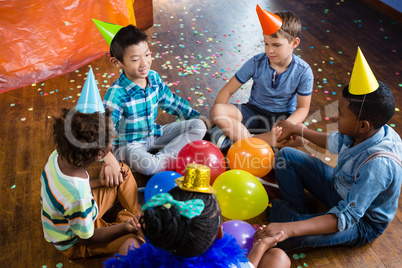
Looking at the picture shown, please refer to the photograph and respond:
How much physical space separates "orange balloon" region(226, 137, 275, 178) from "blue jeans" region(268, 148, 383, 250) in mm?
51

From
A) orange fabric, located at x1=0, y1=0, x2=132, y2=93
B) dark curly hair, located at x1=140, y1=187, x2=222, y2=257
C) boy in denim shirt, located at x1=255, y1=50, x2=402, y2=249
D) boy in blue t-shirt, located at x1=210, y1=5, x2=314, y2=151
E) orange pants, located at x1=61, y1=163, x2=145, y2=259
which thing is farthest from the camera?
orange fabric, located at x1=0, y1=0, x2=132, y2=93

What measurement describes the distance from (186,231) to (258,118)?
4.10 ft

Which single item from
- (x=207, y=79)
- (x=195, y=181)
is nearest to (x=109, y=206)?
(x=195, y=181)

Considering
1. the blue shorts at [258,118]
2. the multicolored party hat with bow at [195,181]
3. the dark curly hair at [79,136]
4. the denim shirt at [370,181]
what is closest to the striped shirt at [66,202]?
the dark curly hair at [79,136]

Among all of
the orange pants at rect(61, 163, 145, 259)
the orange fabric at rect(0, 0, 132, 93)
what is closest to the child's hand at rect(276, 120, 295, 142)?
the orange pants at rect(61, 163, 145, 259)

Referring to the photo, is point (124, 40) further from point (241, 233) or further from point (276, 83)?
point (241, 233)

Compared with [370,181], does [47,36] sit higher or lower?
lower

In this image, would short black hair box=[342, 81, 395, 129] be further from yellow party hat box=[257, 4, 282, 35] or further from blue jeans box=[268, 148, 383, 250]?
yellow party hat box=[257, 4, 282, 35]

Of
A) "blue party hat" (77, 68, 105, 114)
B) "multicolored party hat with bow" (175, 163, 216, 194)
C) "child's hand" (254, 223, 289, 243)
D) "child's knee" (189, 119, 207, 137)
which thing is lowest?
"child's knee" (189, 119, 207, 137)

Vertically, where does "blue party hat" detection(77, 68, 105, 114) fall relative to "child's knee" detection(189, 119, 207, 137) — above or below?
above

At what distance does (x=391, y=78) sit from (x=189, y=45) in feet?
4.75

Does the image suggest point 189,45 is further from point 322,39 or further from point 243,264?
point 243,264

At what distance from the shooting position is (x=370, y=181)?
1207mm

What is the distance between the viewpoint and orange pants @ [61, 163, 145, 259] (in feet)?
4.48
